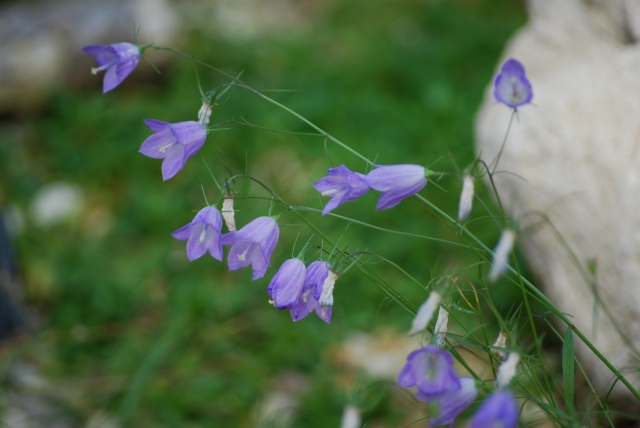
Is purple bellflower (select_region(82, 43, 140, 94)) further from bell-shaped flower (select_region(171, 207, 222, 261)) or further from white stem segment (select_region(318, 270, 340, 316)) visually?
white stem segment (select_region(318, 270, 340, 316))

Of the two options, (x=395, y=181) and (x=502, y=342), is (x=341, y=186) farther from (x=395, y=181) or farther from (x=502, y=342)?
(x=502, y=342)

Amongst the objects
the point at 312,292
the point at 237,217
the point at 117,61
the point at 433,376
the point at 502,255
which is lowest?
the point at 237,217

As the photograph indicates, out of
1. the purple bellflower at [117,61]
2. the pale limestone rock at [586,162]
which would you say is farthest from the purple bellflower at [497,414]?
the purple bellflower at [117,61]

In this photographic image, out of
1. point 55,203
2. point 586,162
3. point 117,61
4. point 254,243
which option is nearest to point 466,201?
point 254,243

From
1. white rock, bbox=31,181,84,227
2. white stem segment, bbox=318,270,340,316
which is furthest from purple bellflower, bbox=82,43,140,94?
white rock, bbox=31,181,84,227

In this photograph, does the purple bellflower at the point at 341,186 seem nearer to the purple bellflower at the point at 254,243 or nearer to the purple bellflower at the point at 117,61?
the purple bellflower at the point at 254,243
